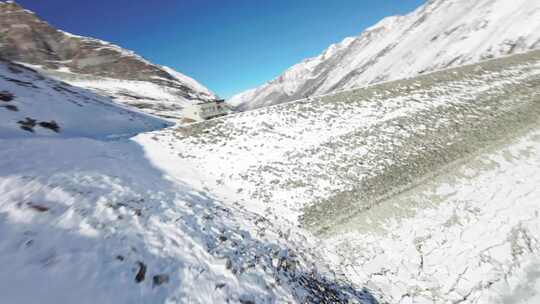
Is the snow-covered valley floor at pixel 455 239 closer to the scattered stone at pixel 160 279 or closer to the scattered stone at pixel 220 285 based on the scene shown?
the scattered stone at pixel 220 285

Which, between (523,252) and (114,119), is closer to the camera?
(523,252)

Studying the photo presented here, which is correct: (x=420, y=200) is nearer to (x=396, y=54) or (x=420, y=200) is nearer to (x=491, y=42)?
(x=491, y=42)

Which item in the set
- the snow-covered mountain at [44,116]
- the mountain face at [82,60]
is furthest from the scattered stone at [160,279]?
the mountain face at [82,60]

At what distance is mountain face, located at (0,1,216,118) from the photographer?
208 feet

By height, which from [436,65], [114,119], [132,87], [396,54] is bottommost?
[114,119]

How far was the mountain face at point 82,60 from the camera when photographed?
208 feet

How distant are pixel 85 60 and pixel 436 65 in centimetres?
12147

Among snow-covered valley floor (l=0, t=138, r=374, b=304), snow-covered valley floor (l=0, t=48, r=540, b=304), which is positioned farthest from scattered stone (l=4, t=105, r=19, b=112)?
snow-covered valley floor (l=0, t=138, r=374, b=304)

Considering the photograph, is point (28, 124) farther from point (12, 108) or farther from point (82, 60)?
point (82, 60)

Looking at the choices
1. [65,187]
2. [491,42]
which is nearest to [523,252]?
[65,187]

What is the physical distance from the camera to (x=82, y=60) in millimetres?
82875

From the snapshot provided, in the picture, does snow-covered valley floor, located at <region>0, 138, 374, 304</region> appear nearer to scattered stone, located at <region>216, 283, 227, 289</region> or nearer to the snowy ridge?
scattered stone, located at <region>216, 283, 227, 289</region>

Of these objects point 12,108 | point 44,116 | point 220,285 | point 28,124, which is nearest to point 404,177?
point 220,285

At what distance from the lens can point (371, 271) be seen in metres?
9.61
